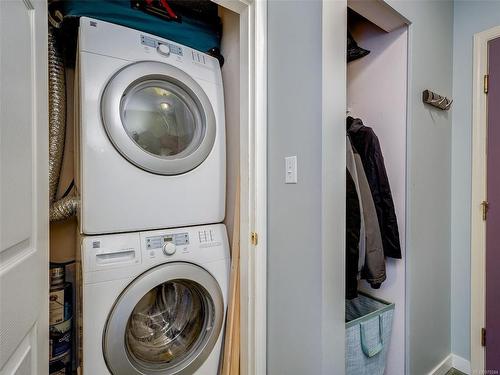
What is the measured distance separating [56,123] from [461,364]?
2.58 metres

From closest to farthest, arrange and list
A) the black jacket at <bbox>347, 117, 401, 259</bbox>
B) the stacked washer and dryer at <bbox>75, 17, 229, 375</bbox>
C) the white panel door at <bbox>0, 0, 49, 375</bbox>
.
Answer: the white panel door at <bbox>0, 0, 49, 375</bbox>
the stacked washer and dryer at <bbox>75, 17, 229, 375</bbox>
the black jacket at <bbox>347, 117, 401, 259</bbox>

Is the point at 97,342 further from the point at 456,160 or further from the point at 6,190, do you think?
the point at 456,160

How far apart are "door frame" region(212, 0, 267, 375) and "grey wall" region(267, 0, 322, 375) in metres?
0.03

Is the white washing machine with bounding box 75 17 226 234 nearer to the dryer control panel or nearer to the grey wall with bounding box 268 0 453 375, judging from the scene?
the dryer control panel

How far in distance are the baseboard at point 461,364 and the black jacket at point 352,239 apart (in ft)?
3.61

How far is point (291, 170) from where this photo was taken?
1.01 metres

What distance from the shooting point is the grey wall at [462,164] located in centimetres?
156

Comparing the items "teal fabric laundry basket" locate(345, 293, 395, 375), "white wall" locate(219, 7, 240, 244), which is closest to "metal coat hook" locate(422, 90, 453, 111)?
"white wall" locate(219, 7, 240, 244)

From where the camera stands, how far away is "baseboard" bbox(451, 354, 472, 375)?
5.12ft

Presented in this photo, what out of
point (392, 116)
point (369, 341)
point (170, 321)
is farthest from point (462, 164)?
point (170, 321)

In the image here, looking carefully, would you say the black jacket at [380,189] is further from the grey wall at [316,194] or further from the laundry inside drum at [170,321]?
the laundry inside drum at [170,321]

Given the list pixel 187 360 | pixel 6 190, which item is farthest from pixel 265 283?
pixel 6 190

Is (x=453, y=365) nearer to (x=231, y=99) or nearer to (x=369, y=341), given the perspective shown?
(x=369, y=341)

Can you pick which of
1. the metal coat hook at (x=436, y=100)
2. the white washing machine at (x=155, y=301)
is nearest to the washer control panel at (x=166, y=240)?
the white washing machine at (x=155, y=301)
